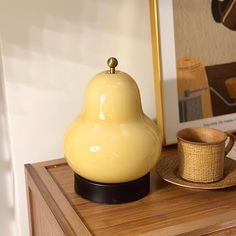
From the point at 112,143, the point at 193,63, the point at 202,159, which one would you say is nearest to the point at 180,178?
the point at 202,159

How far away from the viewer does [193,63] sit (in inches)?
40.6

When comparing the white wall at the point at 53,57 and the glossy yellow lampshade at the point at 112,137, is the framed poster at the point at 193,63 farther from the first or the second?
the glossy yellow lampshade at the point at 112,137

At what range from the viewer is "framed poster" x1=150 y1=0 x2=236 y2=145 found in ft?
3.25

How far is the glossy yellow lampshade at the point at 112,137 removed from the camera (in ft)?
2.53

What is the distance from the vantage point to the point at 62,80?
993 millimetres

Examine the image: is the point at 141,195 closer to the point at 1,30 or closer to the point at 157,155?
the point at 157,155

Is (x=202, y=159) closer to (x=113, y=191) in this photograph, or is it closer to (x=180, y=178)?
(x=180, y=178)

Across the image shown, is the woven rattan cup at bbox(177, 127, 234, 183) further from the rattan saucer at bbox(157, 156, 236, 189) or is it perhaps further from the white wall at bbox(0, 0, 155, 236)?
the white wall at bbox(0, 0, 155, 236)

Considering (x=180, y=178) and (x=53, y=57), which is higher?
(x=53, y=57)

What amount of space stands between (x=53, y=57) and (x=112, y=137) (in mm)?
287

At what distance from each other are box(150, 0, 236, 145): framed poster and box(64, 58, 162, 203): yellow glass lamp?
0.21m

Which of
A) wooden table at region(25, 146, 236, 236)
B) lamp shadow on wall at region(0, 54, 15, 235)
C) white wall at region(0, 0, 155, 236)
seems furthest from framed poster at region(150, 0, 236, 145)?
lamp shadow on wall at region(0, 54, 15, 235)

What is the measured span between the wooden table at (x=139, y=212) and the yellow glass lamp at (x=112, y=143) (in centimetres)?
3

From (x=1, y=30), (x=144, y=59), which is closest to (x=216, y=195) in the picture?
(x=144, y=59)
